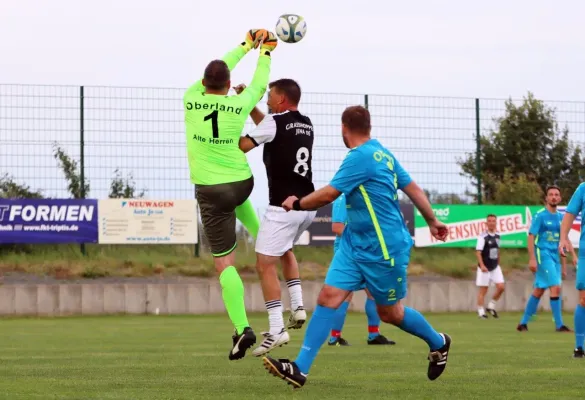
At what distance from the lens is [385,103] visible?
27375 millimetres

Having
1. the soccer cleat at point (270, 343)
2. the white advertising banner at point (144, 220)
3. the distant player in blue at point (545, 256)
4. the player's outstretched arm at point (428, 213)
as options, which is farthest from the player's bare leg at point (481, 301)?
the player's outstretched arm at point (428, 213)

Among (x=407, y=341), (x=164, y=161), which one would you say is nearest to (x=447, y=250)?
(x=164, y=161)

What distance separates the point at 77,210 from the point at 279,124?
54.0ft

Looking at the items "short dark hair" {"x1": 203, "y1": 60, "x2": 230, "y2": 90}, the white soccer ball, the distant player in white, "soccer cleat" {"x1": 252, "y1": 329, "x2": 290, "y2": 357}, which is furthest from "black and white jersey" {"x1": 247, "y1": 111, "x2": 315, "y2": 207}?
the distant player in white

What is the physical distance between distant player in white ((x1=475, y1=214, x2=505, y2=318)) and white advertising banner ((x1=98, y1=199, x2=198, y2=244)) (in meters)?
6.51

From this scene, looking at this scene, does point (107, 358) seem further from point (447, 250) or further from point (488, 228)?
point (447, 250)

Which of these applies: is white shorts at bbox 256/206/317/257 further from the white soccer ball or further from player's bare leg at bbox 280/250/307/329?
the white soccer ball

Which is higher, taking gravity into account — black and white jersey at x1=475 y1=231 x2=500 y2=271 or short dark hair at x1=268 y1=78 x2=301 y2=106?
short dark hair at x1=268 y1=78 x2=301 y2=106

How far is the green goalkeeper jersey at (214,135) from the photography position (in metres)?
9.94

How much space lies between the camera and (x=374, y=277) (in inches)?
324

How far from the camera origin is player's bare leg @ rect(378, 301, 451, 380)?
27.9ft

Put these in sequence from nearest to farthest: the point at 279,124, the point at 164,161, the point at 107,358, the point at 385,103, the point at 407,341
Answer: the point at 279,124 < the point at 107,358 < the point at 407,341 < the point at 164,161 < the point at 385,103

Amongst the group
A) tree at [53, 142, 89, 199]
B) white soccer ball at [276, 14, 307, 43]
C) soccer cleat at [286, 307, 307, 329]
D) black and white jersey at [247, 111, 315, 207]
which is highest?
white soccer ball at [276, 14, 307, 43]

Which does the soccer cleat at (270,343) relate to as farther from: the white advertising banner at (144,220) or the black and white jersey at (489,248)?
the black and white jersey at (489,248)
